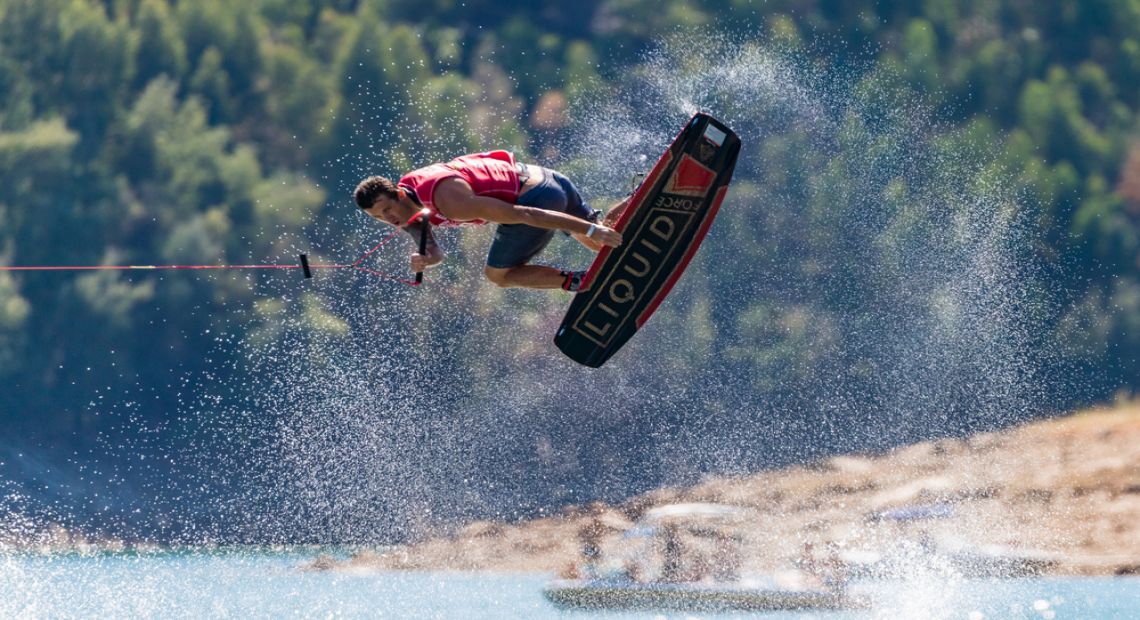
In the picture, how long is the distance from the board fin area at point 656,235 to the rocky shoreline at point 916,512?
7.40 metres

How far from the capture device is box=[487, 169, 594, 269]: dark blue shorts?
32.2 feet

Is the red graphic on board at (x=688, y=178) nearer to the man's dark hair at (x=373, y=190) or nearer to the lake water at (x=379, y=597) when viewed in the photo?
the man's dark hair at (x=373, y=190)

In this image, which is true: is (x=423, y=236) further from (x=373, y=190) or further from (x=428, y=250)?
(x=373, y=190)

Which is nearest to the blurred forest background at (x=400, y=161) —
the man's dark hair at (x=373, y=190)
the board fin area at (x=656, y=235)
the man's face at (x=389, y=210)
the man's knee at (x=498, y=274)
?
the board fin area at (x=656, y=235)

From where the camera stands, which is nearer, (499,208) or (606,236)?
(499,208)

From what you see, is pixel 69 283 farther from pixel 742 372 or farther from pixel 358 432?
pixel 742 372

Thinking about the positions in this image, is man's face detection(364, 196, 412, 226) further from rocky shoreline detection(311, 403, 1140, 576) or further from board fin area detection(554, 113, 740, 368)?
rocky shoreline detection(311, 403, 1140, 576)

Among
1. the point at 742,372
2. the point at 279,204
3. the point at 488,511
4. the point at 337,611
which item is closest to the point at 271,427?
the point at 279,204

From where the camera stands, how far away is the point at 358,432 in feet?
77.6

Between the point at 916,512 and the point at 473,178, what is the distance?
11983 millimetres

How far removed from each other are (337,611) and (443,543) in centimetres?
929

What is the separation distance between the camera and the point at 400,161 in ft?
84.6

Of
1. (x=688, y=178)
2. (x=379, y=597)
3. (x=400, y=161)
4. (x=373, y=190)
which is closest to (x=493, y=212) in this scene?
(x=373, y=190)

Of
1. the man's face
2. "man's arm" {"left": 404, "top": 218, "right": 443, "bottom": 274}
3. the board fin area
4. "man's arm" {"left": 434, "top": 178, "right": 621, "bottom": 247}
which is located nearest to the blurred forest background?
the board fin area
